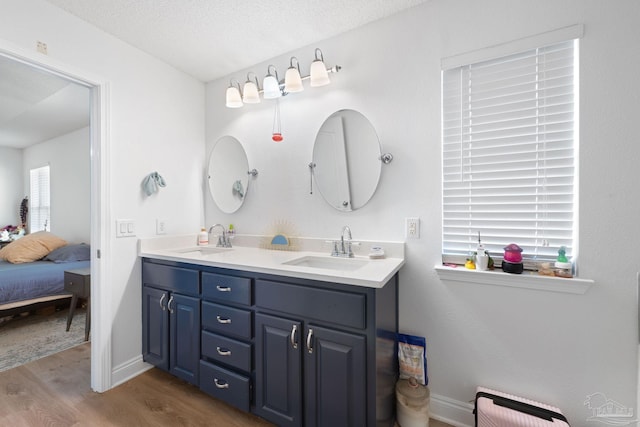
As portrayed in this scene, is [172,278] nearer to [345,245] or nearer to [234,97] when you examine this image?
[345,245]

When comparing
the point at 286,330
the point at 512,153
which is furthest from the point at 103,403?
the point at 512,153

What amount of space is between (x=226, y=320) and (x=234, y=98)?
1.63m

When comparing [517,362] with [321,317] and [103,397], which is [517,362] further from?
[103,397]

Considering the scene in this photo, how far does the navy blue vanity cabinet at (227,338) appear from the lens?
1.49 m

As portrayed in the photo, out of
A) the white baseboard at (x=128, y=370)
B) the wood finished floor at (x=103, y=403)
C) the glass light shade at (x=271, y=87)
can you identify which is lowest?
the wood finished floor at (x=103, y=403)

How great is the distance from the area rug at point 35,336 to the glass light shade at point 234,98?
257 cm

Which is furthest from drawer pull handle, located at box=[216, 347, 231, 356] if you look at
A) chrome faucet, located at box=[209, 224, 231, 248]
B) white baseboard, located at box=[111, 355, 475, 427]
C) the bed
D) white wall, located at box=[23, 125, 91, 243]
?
white wall, located at box=[23, 125, 91, 243]

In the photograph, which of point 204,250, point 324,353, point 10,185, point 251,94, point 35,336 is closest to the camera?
point 324,353

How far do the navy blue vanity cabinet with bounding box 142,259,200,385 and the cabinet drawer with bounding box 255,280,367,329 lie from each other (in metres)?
0.55

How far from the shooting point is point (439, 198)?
156 centimetres

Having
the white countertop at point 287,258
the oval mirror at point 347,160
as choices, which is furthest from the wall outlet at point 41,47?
the oval mirror at point 347,160

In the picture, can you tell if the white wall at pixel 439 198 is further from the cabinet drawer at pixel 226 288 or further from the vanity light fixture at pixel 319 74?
the cabinet drawer at pixel 226 288

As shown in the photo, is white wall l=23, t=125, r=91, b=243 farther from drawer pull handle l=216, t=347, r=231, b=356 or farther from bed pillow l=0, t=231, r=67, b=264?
drawer pull handle l=216, t=347, r=231, b=356

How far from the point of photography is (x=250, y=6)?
1.60 meters
